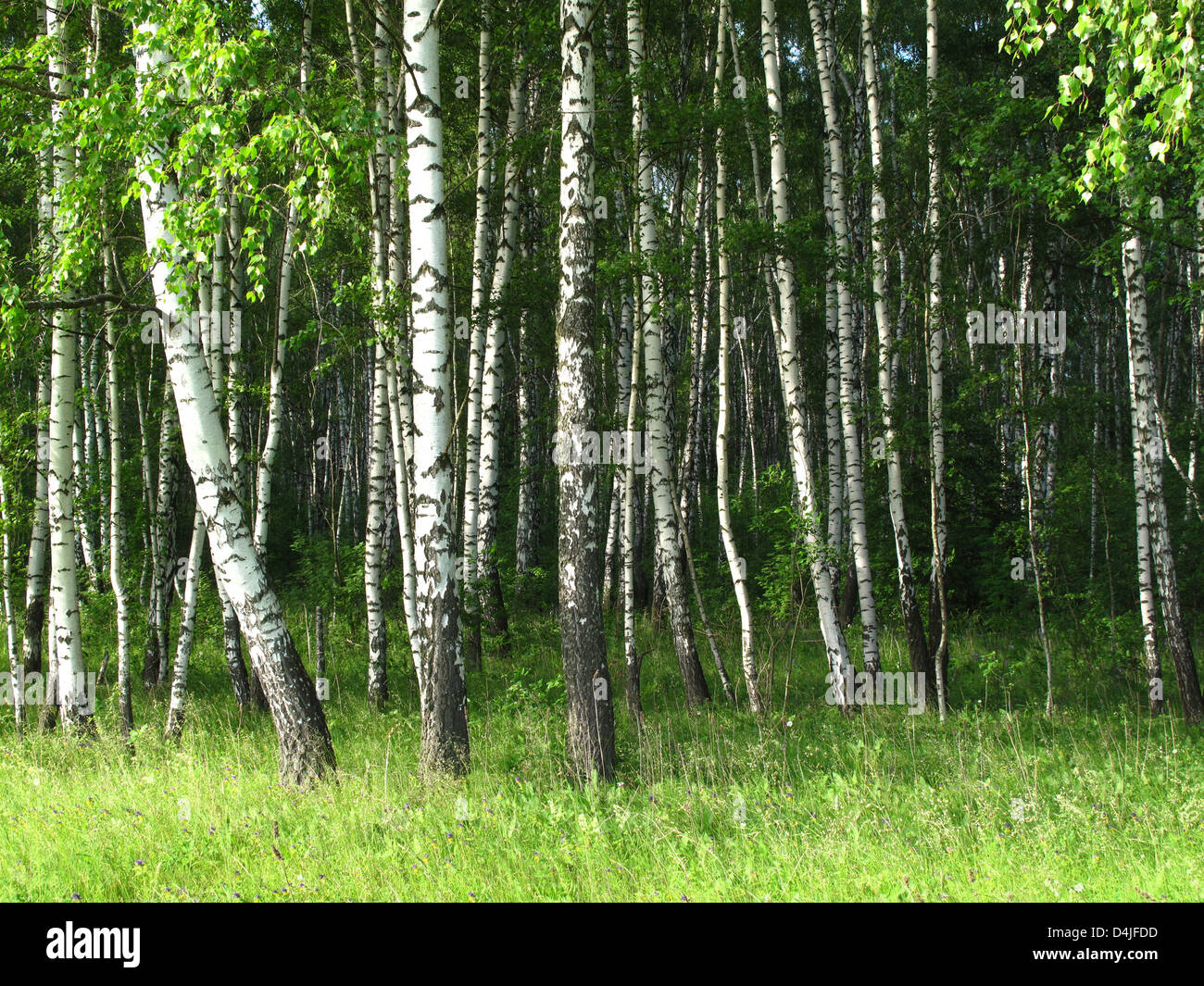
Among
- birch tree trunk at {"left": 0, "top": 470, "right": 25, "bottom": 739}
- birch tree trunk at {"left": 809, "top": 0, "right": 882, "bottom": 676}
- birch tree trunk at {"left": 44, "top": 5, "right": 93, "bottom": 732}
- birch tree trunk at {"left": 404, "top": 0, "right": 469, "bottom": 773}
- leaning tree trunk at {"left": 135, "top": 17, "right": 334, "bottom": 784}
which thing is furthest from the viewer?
birch tree trunk at {"left": 809, "top": 0, "right": 882, "bottom": 676}

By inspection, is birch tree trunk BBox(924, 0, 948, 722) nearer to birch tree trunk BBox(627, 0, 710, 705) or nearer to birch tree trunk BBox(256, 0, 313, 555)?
birch tree trunk BBox(627, 0, 710, 705)

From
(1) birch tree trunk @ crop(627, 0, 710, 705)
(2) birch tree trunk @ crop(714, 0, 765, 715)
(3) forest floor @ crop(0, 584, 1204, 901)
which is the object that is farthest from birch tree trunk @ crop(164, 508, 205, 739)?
(2) birch tree trunk @ crop(714, 0, 765, 715)

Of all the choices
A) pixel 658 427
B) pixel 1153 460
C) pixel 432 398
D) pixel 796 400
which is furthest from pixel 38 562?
pixel 1153 460

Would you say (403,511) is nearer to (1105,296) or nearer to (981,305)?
(981,305)

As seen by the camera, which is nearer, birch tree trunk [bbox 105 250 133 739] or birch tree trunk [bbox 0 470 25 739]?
birch tree trunk [bbox 0 470 25 739]

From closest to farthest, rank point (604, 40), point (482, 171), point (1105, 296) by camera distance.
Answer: point (482, 171)
point (604, 40)
point (1105, 296)

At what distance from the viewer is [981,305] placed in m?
9.52

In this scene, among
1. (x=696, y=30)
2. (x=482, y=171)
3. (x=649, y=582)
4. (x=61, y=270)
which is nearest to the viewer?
(x=61, y=270)

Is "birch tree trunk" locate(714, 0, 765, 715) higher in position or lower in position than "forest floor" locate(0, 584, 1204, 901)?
higher

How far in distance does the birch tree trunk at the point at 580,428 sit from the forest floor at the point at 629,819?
488 mm

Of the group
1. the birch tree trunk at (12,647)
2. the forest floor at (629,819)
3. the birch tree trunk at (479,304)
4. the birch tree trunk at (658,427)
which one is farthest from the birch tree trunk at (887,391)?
the birch tree trunk at (12,647)

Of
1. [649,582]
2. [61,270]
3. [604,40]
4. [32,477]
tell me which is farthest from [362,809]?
[32,477]

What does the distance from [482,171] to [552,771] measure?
7505 mm

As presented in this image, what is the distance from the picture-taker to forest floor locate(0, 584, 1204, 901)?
4164 mm
